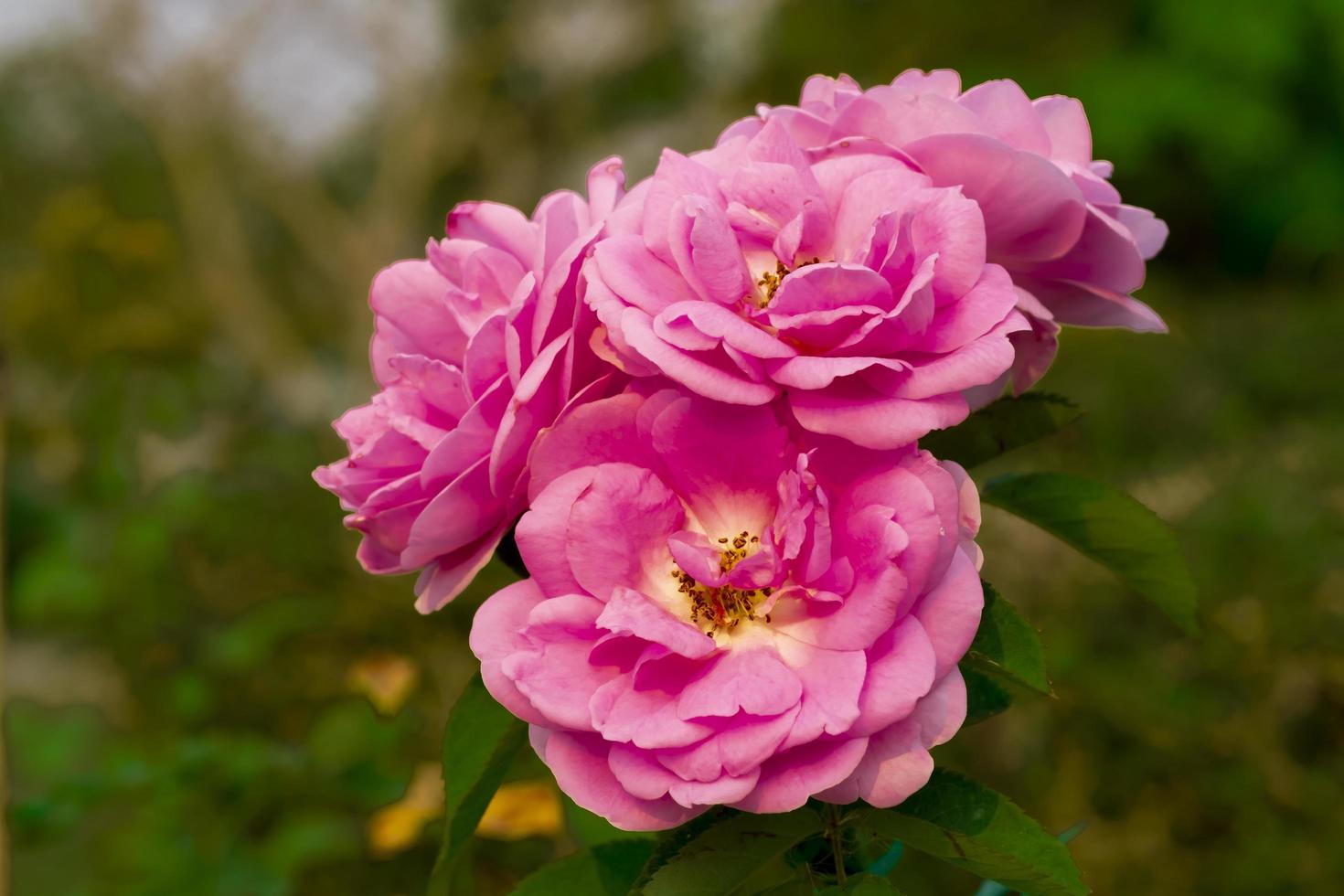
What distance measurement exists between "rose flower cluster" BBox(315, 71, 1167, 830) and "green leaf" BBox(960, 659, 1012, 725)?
0.19m

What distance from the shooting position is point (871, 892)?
669mm

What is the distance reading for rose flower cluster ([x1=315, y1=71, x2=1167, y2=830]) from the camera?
610mm

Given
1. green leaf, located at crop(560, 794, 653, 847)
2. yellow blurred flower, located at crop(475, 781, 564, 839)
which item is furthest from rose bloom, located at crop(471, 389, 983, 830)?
yellow blurred flower, located at crop(475, 781, 564, 839)

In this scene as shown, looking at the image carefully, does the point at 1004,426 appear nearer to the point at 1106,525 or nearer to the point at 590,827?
the point at 1106,525

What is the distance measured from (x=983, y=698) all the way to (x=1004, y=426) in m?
0.19

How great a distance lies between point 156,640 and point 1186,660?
95.8 inches

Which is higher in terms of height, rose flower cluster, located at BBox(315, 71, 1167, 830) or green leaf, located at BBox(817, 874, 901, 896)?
rose flower cluster, located at BBox(315, 71, 1167, 830)

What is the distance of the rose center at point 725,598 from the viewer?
0.69 m

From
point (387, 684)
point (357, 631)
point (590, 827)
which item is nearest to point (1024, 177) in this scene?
point (590, 827)

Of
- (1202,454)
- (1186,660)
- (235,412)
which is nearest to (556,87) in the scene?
(235,412)

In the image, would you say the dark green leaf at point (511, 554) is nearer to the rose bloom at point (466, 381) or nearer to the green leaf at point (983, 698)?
the rose bloom at point (466, 381)

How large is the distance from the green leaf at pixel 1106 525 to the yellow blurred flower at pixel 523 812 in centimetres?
87

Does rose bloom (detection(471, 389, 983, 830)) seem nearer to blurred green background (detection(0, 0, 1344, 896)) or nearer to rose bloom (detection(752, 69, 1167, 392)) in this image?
rose bloom (detection(752, 69, 1167, 392))

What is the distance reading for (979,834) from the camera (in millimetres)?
685
